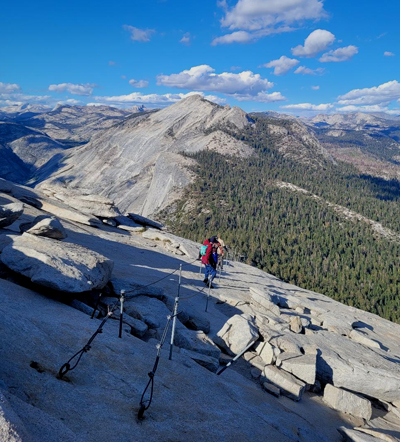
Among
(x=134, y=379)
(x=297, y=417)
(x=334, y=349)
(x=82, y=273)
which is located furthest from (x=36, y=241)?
(x=334, y=349)

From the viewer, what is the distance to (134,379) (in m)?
7.29

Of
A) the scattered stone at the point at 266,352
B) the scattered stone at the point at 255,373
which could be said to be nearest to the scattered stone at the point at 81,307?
the scattered stone at the point at 255,373

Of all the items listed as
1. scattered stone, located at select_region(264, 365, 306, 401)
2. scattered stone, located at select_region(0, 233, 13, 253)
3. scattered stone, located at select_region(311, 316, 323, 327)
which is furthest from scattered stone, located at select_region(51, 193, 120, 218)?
scattered stone, located at select_region(264, 365, 306, 401)

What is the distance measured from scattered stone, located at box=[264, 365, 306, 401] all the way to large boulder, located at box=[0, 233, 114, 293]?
7771 mm

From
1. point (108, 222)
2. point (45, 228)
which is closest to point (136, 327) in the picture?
point (45, 228)

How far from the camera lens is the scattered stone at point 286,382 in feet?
36.7

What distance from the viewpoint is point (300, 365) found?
12.6 metres

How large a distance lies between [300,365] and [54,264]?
10691mm

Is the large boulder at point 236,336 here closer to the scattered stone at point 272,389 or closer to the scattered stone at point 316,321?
the scattered stone at point 272,389

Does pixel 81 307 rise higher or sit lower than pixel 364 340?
higher

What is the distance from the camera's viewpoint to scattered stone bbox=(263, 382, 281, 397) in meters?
11.0

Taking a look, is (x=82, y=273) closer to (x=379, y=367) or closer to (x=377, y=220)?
(x=379, y=367)

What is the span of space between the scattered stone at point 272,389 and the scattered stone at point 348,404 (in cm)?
247

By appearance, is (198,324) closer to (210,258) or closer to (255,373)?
(255,373)
